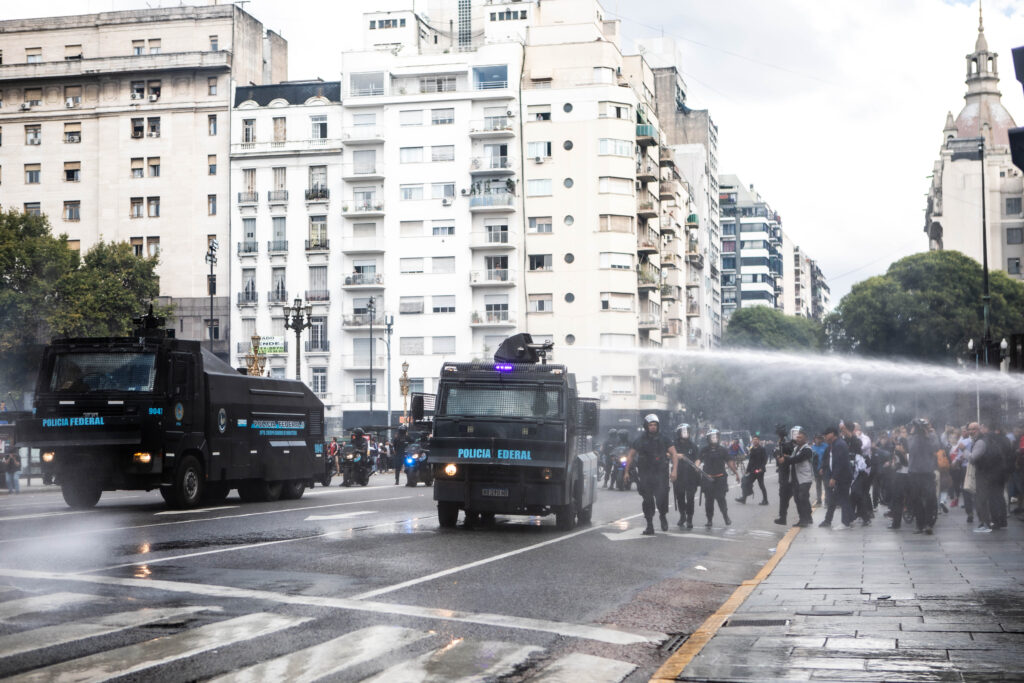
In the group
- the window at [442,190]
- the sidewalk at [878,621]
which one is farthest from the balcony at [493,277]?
the sidewalk at [878,621]

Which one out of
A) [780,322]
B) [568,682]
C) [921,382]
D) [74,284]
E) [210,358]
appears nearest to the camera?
[568,682]

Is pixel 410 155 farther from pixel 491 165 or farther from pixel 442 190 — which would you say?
pixel 491 165

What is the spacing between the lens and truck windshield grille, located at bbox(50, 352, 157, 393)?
21703 millimetres

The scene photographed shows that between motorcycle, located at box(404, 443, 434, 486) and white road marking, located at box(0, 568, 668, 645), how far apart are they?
2537 centimetres

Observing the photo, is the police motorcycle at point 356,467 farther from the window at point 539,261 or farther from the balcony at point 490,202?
the window at point 539,261

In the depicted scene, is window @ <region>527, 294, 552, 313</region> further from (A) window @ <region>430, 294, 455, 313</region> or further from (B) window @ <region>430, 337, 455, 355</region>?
(B) window @ <region>430, 337, 455, 355</region>

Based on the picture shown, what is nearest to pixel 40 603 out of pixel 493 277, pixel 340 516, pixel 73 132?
pixel 340 516

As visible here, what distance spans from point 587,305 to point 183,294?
80.7ft

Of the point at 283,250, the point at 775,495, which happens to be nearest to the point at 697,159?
the point at 283,250

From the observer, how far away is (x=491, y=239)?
7544 cm

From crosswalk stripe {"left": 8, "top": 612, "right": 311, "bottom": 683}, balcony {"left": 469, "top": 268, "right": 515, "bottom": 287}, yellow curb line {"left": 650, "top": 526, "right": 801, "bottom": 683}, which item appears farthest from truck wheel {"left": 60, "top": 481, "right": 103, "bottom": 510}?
balcony {"left": 469, "top": 268, "right": 515, "bottom": 287}

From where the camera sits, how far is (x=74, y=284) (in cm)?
5597

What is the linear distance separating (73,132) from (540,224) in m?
29.4

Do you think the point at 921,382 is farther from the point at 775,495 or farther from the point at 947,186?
the point at 947,186
